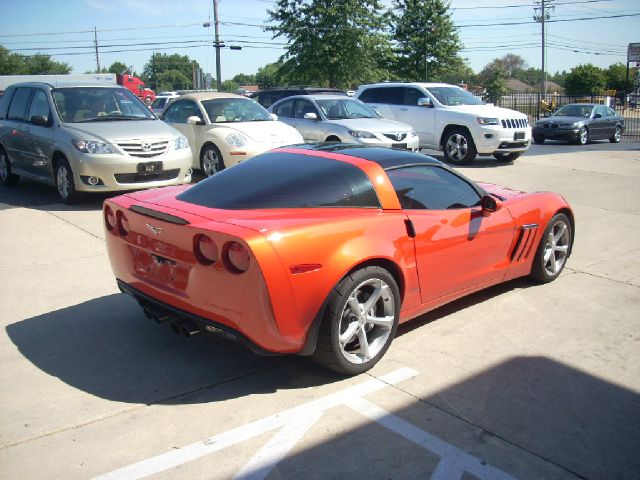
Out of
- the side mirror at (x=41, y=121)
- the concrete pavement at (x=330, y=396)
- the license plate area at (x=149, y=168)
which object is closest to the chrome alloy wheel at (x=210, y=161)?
the license plate area at (x=149, y=168)

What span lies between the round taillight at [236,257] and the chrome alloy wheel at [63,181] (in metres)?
6.45

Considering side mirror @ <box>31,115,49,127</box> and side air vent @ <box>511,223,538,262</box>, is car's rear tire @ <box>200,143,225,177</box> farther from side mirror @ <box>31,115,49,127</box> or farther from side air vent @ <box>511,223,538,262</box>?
side air vent @ <box>511,223,538,262</box>

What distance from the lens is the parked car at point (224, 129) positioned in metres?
10.7

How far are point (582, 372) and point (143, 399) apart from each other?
8.71ft

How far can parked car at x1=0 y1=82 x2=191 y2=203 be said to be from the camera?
8773 mm

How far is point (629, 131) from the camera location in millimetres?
28500

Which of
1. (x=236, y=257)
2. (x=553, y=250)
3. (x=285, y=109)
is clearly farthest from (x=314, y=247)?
(x=285, y=109)

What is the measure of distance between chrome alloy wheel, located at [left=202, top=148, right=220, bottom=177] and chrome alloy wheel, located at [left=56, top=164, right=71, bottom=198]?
106 inches

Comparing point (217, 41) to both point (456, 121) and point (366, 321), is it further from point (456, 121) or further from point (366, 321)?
point (366, 321)

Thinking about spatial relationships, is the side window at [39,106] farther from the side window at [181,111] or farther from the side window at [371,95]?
the side window at [371,95]

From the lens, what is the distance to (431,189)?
4531 millimetres

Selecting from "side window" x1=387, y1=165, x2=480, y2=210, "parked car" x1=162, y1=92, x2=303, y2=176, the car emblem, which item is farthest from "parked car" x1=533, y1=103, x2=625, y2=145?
the car emblem

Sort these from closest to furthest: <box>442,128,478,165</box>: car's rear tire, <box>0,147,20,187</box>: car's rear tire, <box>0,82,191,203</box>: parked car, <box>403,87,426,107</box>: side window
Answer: <box>0,82,191,203</box>: parked car, <box>0,147,20,187</box>: car's rear tire, <box>442,128,478,165</box>: car's rear tire, <box>403,87,426,107</box>: side window

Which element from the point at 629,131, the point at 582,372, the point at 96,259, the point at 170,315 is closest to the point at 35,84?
the point at 96,259
